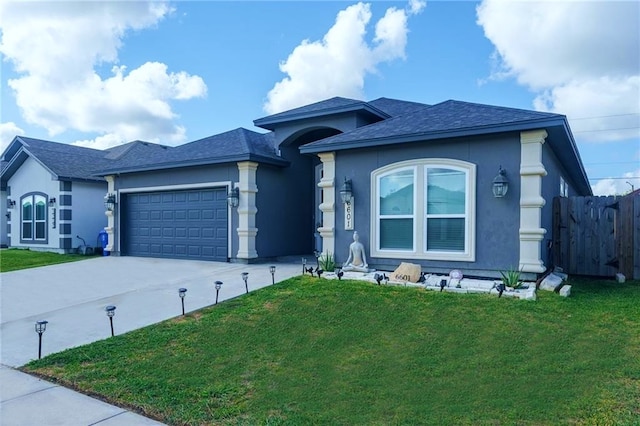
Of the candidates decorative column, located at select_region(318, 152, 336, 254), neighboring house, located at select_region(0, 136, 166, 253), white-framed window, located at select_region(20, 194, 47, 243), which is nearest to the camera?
decorative column, located at select_region(318, 152, 336, 254)

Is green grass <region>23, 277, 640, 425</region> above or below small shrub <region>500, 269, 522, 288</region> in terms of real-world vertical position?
below

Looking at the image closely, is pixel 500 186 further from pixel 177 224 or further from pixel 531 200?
pixel 177 224

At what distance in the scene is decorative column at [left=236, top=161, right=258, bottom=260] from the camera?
439 inches

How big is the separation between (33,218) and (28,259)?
3.83 metres

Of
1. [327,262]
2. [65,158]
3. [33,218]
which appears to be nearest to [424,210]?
[327,262]

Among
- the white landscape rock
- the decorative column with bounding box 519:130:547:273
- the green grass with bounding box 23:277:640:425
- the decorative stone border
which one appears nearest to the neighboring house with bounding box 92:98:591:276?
the decorative column with bounding box 519:130:547:273

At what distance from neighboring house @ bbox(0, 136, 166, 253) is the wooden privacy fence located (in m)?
15.0

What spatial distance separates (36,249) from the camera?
53.6 ft

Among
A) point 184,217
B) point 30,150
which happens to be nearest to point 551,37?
point 184,217

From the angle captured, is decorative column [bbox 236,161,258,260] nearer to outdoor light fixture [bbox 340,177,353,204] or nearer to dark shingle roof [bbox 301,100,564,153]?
dark shingle roof [bbox 301,100,564,153]

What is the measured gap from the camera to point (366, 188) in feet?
29.8

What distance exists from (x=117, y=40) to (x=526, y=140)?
11759 millimetres

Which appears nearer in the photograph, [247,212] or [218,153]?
[247,212]

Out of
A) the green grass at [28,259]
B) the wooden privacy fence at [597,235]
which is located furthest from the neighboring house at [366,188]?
the green grass at [28,259]
